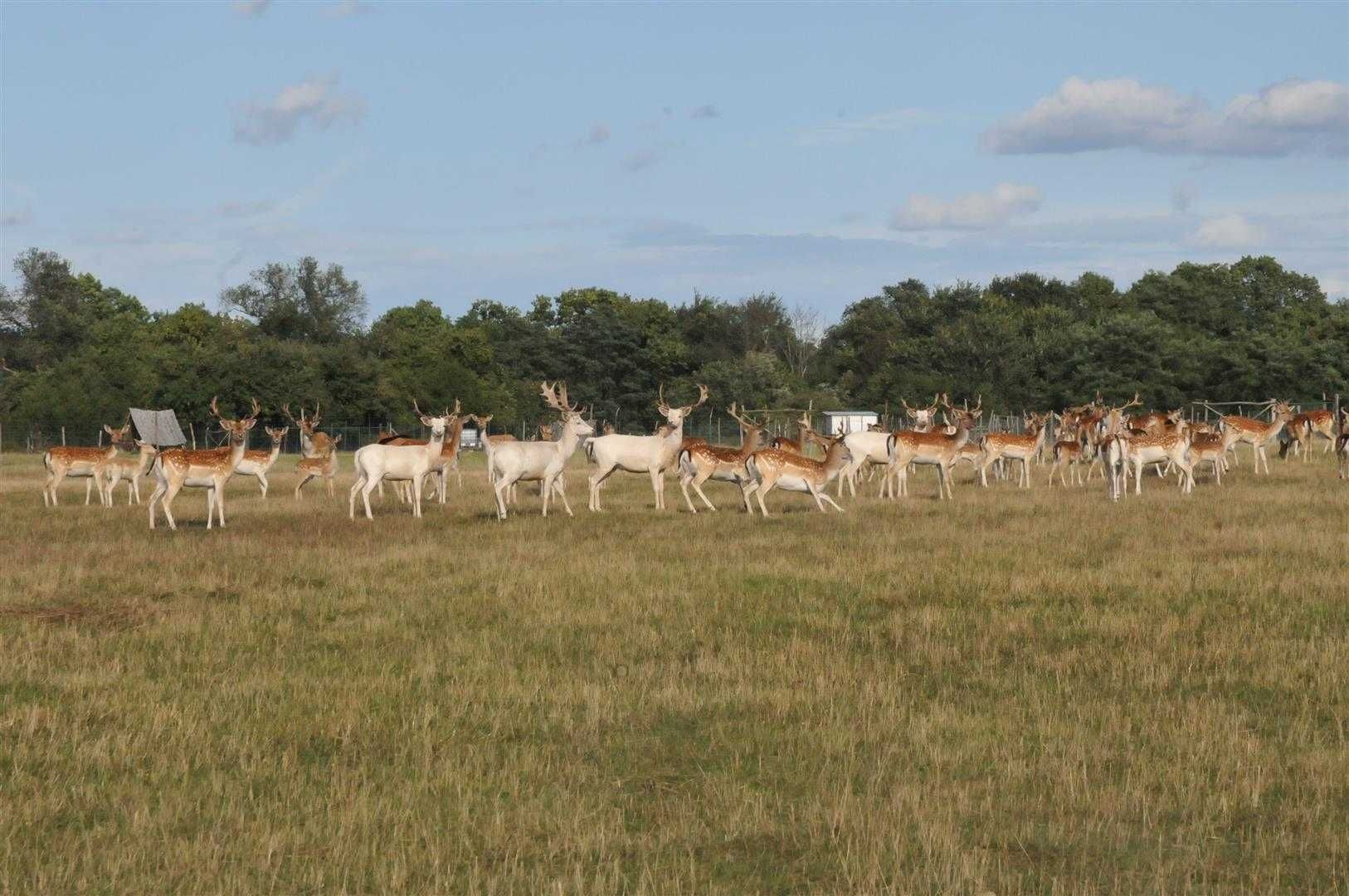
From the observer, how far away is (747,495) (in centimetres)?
1808

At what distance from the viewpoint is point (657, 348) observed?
73375mm

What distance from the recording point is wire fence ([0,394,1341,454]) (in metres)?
52.1

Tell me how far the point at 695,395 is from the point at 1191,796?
2490 inches

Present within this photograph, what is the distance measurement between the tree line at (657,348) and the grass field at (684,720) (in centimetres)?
4489

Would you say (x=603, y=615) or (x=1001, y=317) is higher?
(x=1001, y=317)

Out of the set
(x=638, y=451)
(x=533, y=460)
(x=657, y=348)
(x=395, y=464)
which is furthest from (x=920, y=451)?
(x=657, y=348)

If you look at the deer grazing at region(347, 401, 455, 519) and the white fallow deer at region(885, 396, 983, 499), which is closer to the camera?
the deer grazing at region(347, 401, 455, 519)

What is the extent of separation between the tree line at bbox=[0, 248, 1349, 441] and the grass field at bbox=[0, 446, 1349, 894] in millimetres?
44886

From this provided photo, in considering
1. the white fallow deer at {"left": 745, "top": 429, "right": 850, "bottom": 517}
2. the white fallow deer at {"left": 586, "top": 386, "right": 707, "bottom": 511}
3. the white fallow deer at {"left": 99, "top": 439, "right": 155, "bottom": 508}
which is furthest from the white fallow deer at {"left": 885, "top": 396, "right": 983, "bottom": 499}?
the white fallow deer at {"left": 99, "top": 439, "right": 155, "bottom": 508}

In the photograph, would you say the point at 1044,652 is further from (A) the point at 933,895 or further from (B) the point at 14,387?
(B) the point at 14,387

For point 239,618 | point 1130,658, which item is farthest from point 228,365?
point 1130,658

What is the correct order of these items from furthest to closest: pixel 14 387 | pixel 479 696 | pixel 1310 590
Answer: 1. pixel 14 387
2. pixel 1310 590
3. pixel 479 696

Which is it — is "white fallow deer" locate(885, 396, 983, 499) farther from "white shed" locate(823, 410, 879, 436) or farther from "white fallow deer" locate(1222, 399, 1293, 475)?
"white shed" locate(823, 410, 879, 436)

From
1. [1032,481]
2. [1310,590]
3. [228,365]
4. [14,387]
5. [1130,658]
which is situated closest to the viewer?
[1130,658]
